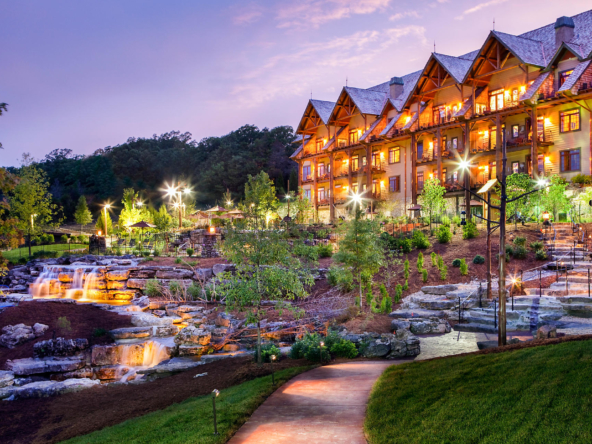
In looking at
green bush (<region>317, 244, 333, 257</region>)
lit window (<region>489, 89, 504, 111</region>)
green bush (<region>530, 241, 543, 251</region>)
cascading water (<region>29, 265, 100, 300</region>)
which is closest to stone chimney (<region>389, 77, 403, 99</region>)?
lit window (<region>489, 89, 504, 111</region>)

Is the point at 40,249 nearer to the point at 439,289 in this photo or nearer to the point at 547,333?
the point at 439,289

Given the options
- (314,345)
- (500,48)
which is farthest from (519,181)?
(314,345)

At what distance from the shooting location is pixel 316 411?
809cm

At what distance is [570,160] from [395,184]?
15388mm

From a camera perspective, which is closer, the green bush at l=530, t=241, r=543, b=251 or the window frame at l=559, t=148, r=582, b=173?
the green bush at l=530, t=241, r=543, b=251

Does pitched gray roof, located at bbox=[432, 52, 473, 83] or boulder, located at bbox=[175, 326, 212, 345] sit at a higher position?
pitched gray roof, located at bbox=[432, 52, 473, 83]

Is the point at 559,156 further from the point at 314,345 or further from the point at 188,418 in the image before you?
the point at 188,418

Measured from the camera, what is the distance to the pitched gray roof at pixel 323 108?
47.8 meters

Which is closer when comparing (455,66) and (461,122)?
(461,122)

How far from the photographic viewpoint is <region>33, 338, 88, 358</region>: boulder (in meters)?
14.9

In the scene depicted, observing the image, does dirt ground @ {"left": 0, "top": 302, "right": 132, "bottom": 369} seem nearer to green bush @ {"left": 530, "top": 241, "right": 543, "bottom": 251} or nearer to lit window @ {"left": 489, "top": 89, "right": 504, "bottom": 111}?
green bush @ {"left": 530, "top": 241, "right": 543, "bottom": 251}

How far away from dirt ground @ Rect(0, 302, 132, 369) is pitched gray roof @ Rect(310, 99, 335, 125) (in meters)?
33.5

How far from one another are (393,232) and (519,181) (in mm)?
8153

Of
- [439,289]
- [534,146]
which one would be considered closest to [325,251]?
[439,289]
